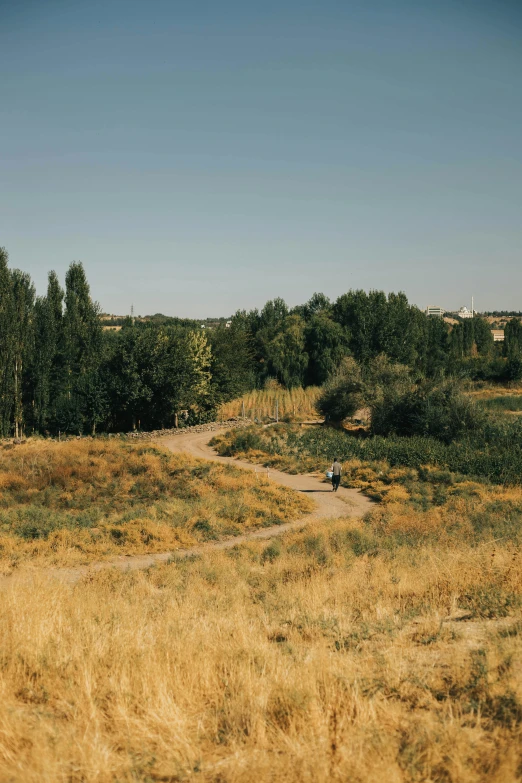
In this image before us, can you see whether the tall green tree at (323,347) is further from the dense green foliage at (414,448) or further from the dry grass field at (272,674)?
the dry grass field at (272,674)

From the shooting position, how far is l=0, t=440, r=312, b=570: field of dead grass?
14.4 metres

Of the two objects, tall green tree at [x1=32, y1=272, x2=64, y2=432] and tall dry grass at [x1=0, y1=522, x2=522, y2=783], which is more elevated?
tall green tree at [x1=32, y1=272, x2=64, y2=432]

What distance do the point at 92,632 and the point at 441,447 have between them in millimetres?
25432

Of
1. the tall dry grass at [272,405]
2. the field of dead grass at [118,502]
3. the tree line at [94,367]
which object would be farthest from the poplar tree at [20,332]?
the tall dry grass at [272,405]

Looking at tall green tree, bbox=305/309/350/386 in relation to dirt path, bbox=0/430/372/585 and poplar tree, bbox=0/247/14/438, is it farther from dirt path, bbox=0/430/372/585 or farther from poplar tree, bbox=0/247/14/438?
poplar tree, bbox=0/247/14/438

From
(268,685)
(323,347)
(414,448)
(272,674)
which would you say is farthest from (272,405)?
(268,685)

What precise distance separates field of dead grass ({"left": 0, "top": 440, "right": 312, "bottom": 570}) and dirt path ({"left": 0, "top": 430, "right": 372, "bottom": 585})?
0.44 meters

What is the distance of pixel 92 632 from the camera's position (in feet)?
19.9

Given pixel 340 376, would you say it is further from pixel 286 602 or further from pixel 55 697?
pixel 55 697

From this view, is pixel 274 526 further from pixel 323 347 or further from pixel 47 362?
pixel 323 347

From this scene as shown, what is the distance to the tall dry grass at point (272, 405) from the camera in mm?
46616

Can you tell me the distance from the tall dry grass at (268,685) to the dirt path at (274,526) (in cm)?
384

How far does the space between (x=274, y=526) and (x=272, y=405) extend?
33.7 metres

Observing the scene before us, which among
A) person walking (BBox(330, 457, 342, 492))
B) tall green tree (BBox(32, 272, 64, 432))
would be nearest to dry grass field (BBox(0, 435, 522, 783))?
person walking (BBox(330, 457, 342, 492))
